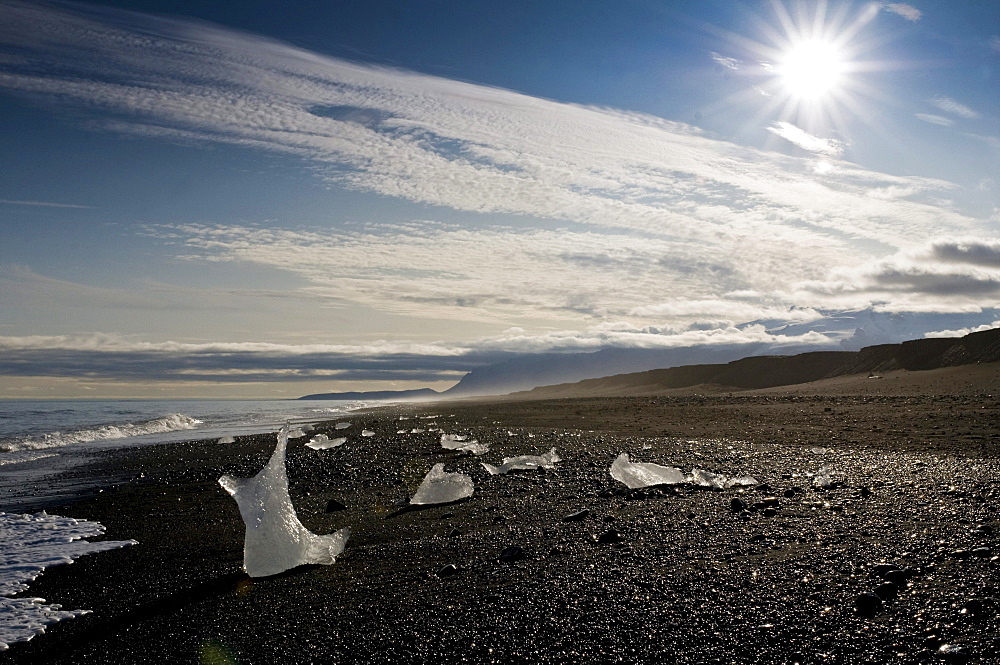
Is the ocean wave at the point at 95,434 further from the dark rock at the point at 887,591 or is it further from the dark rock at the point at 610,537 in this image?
the dark rock at the point at 887,591

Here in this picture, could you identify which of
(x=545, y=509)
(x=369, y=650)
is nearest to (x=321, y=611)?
(x=369, y=650)

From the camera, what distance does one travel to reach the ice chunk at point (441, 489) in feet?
31.6

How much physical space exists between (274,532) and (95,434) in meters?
29.3

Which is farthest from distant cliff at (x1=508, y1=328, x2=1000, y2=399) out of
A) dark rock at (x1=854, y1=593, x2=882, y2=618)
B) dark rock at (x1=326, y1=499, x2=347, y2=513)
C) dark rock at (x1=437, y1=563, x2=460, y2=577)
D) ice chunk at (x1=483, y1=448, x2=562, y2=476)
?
dark rock at (x1=437, y1=563, x2=460, y2=577)

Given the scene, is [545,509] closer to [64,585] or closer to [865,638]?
[865,638]

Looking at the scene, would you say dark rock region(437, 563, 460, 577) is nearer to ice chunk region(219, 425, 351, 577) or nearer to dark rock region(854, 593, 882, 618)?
ice chunk region(219, 425, 351, 577)

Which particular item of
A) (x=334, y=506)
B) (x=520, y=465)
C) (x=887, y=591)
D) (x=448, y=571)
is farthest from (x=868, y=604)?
(x=520, y=465)

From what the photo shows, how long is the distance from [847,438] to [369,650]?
563 inches

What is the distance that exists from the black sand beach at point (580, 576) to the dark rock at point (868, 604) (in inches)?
0.5

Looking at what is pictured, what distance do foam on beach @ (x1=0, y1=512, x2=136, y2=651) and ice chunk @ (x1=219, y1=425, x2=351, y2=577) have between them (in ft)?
4.85

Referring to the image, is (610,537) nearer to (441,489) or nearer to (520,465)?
(441,489)

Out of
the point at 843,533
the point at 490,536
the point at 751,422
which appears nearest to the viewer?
the point at 843,533

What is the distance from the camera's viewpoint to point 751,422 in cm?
2164

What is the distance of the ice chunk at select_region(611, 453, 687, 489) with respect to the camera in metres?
9.44
